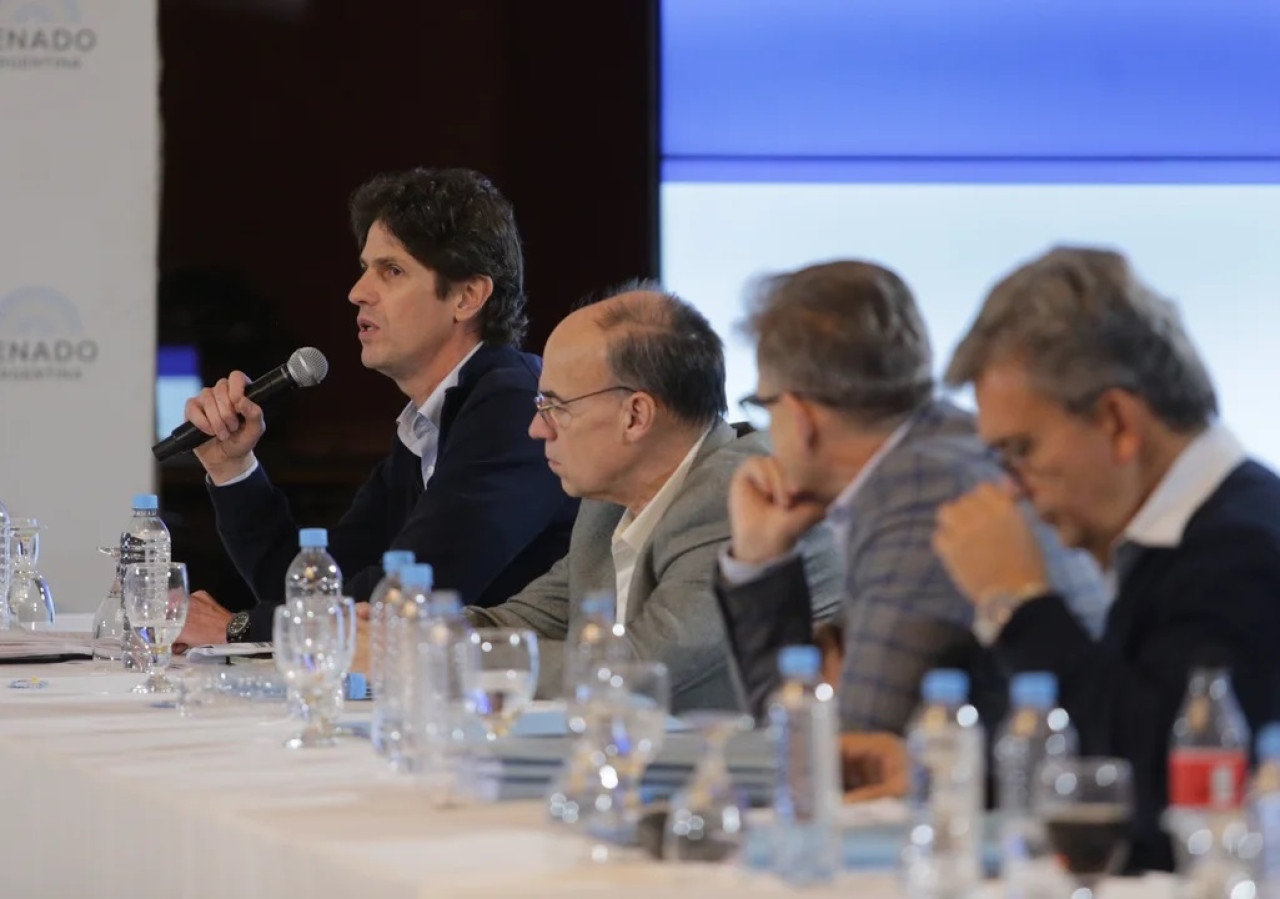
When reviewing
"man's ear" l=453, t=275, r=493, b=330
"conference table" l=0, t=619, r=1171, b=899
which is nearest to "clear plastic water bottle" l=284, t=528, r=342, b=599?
"conference table" l=0, t=619, r=1171, b=899

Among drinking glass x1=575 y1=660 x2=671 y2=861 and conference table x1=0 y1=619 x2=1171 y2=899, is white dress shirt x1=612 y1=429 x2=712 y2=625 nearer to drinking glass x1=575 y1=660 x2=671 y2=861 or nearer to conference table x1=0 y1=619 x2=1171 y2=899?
conference table x1=0 y1=619 x2=1171 y2=899

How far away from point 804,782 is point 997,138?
467 cm

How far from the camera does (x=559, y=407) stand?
3.00m

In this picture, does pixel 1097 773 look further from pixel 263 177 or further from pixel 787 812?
pixel 263 177

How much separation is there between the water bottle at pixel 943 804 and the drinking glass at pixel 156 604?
1.78 meters

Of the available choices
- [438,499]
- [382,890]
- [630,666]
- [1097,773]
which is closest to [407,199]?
[438,499]

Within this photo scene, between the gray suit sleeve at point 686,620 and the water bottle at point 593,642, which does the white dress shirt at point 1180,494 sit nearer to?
the water bottle at point 593,642

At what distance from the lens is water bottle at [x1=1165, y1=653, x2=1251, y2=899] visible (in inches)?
51.0

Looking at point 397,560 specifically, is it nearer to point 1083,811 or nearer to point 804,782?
point 804,782

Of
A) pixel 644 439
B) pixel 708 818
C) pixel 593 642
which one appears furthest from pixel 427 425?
pixel 708 818

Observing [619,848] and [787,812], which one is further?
[619,848]

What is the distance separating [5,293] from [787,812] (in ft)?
15.4

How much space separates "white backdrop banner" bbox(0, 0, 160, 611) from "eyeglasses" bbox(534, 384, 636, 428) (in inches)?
117

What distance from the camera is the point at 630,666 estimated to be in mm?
1792
